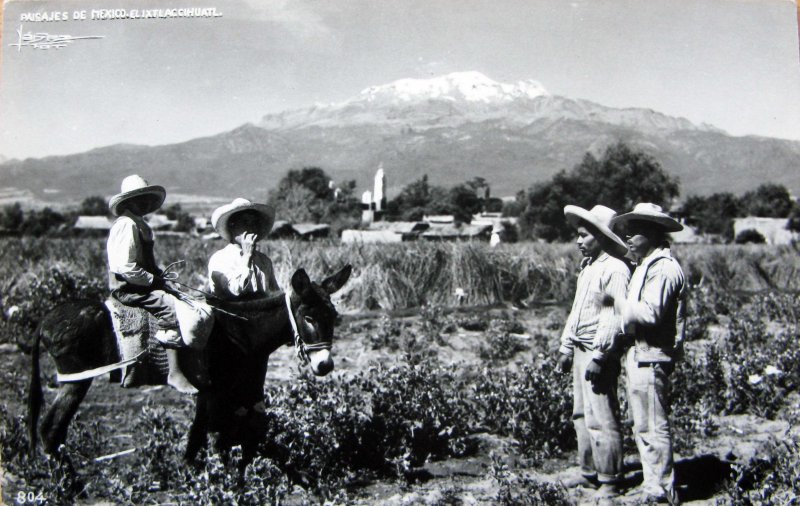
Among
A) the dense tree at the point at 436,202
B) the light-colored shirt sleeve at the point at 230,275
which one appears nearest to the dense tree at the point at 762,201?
the dense tree at the point at 436,202

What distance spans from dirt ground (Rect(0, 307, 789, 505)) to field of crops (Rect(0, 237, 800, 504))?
21 millimetres

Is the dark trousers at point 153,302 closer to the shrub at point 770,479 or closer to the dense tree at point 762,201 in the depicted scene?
the shrub at point 770,479

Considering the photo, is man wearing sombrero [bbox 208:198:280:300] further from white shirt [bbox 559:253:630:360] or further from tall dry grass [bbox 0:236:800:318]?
tall dry grass [bbox 0:236:800:318]

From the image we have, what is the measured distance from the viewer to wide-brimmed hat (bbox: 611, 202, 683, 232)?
3.88 metres

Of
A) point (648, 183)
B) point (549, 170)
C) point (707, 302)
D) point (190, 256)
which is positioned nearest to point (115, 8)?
point (190, 256)

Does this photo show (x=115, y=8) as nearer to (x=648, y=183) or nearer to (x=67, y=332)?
(x=67, y=332)

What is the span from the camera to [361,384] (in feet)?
17.9

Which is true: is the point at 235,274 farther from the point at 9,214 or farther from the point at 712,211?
the point at 712,211

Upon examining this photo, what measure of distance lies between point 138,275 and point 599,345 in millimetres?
3219

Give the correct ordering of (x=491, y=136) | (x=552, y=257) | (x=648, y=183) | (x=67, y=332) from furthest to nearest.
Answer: (x=491, y=136) → (x=648, y=183) → (x=552, y=257) → (x=67, y=332)

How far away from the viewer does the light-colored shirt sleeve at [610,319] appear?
395 cm

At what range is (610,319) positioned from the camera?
13.0ft

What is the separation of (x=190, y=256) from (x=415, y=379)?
9.82 metres
